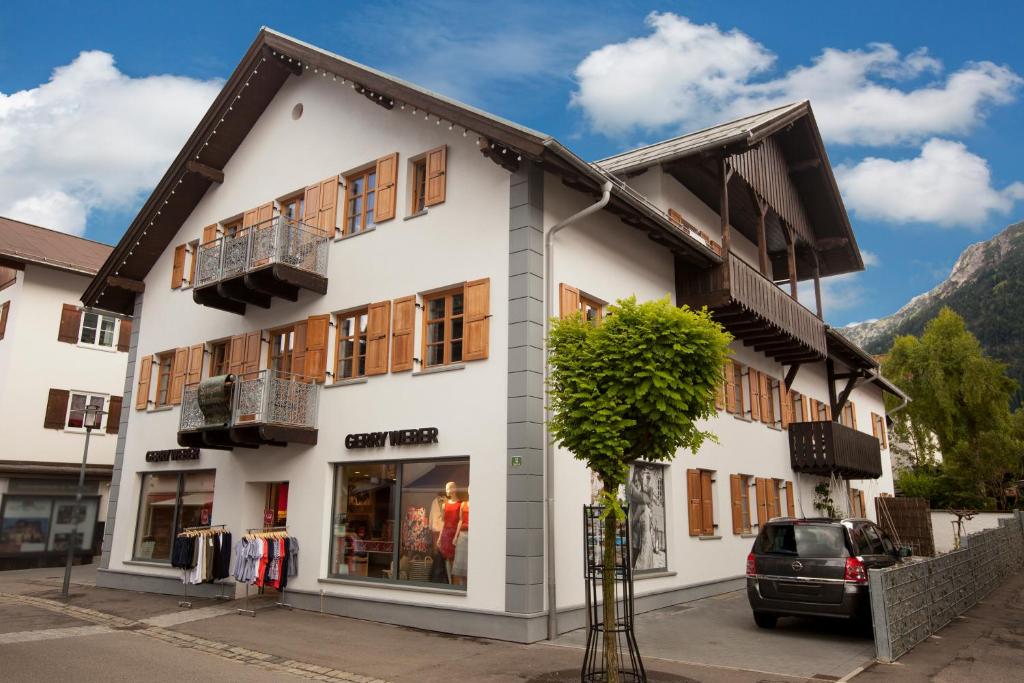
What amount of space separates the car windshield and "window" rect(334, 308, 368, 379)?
749 cm

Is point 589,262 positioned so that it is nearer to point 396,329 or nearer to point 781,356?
point 396,329

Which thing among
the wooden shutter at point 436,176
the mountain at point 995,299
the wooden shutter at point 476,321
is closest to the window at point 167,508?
the wooden shutter at point 476,321

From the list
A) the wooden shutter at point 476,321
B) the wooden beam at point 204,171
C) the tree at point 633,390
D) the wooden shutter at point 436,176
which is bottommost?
the tree at point 633,390

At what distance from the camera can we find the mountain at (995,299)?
367 ft

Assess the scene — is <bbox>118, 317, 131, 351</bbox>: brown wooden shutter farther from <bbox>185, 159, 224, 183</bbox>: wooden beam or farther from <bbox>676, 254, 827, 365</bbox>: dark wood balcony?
<bbox>676, 254, 827, 365</bbox>: dark wood balcony

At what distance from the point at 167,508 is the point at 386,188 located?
918cm

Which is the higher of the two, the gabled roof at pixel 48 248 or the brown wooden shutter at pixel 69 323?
the gabled roof at pixel 48 248

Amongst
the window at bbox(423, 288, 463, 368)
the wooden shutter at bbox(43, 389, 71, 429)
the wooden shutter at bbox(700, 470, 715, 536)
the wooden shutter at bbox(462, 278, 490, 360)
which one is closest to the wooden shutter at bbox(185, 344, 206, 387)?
the window at bbox(423, 288, 463, 368)

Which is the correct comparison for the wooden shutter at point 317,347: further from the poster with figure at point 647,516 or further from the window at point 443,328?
the poster with figure at point 647,516

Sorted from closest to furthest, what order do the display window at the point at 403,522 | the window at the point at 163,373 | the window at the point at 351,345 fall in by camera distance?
the display window at the point at 403,522 < the window at the point at 351,345 < the window at the point at 163,373

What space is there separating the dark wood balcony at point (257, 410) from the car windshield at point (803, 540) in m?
8.21

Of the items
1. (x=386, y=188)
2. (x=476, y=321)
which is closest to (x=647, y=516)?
(x=476, y=321)

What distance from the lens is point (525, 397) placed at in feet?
37.9

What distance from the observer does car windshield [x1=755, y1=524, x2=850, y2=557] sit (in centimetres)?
1111
